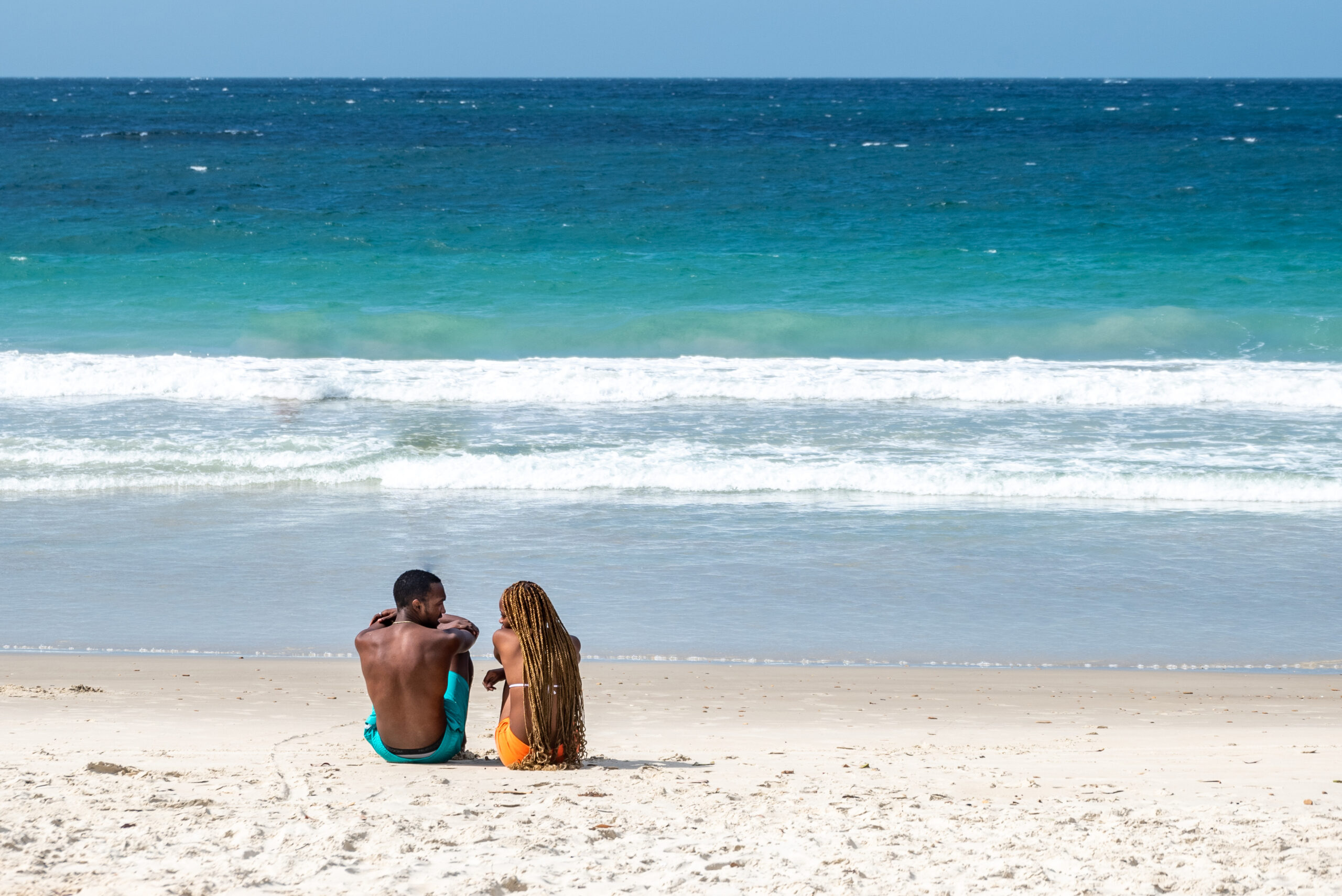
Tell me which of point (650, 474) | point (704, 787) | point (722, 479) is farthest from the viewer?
point (650, 474)

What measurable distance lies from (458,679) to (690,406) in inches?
355

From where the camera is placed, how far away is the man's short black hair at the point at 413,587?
481 cm

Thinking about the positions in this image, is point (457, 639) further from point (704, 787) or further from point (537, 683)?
point (704, 787)

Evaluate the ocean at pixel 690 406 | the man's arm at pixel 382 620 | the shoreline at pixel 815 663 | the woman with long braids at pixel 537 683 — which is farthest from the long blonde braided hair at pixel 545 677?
the ocean at pixel 690 406

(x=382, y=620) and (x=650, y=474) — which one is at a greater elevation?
(x=650, y=474)

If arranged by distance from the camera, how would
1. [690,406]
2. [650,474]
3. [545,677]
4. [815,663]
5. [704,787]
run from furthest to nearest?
[690,406]
[650,474]
[815,663]
[545,677]
[704,787]

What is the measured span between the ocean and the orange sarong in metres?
2.05

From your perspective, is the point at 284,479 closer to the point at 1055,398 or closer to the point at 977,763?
the point at 977,763

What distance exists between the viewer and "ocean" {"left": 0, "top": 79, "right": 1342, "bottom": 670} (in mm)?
7598

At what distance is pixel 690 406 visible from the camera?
13695 millimetres

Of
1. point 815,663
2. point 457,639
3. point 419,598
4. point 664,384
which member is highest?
point 664,384

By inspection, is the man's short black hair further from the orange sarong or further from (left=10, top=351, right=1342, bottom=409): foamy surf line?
(left=10, top=351, right=1342, bottom=409): foamy surf line

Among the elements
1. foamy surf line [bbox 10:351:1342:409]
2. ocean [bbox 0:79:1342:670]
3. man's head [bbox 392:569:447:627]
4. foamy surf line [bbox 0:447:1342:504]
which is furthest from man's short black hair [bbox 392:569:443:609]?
foamy surf line [bbox 10:351:1342:409]

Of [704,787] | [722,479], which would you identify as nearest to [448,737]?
[704,787]
